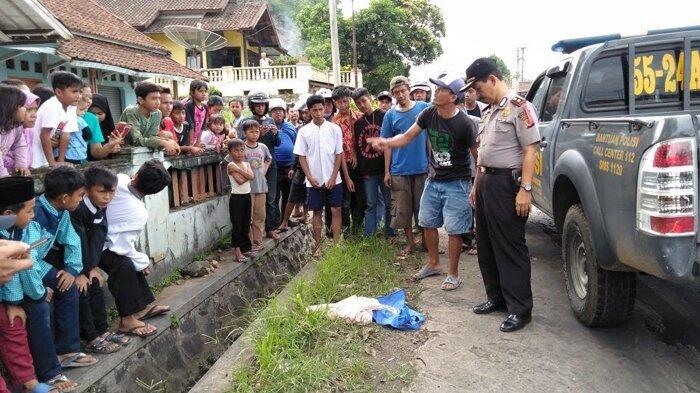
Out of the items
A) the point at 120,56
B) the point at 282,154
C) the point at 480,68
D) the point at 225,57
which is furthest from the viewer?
the point at 225,57

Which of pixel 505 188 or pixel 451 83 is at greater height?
pixel 451 83

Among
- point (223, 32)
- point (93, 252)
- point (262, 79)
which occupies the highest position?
point (223, 32)

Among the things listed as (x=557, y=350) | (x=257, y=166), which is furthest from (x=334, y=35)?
(x=557, y=350)

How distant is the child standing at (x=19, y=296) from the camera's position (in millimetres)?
2736

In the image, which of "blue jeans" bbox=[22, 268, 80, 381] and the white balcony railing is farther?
the white balcony railing

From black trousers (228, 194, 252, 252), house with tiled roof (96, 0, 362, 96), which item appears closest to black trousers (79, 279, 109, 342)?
black trousers (228, 194, 252, 252)

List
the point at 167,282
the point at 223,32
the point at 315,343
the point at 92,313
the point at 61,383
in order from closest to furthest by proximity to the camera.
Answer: the point at 61,383
the point at 315,343
the point at 92,313
the point at 167,282
the point at 223,32

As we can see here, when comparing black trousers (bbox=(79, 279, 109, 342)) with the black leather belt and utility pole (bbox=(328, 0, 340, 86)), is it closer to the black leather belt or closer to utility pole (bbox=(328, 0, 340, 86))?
the black leather belt

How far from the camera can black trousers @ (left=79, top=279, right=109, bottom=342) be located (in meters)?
3.51

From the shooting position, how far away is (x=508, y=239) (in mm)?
3490

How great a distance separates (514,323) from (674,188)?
4.81 feet

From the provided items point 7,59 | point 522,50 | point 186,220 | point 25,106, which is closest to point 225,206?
point 186,220

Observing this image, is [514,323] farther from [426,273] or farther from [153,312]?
[153,312]

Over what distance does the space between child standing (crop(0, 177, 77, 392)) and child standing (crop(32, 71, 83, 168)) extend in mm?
1283
